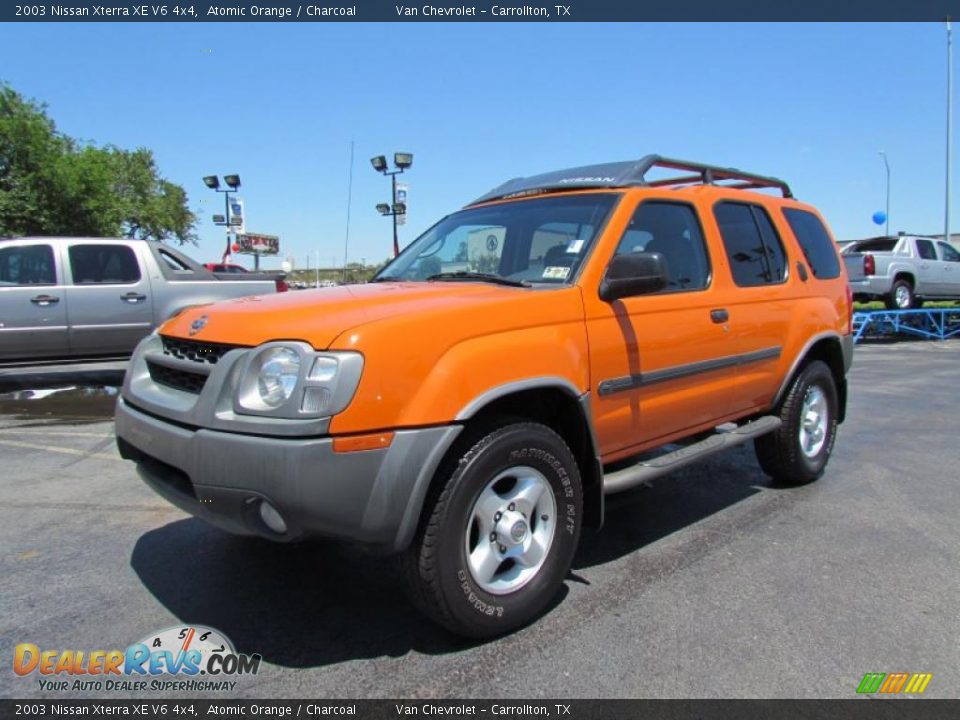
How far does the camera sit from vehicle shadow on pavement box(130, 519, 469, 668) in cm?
268

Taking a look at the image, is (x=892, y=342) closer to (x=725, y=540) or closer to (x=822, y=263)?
(x=822, y=263)

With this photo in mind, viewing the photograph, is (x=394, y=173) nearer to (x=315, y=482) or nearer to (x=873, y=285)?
(x=873, y=285)

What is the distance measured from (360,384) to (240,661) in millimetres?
1195

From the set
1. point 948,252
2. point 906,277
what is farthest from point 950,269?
point 906,277

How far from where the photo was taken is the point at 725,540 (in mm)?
3814

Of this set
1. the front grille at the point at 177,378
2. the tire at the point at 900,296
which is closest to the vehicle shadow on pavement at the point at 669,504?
the front grille at the point at 177,378

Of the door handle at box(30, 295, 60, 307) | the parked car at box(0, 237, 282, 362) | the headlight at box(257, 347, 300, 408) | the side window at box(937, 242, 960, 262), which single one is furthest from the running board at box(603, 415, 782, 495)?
the side window at box(937, 242, 960, 262)

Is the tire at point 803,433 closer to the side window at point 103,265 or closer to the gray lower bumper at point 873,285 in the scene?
the side window at point 103,265

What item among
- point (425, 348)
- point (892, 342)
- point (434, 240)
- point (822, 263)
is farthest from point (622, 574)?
point (892, 342)

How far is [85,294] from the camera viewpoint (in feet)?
27.3

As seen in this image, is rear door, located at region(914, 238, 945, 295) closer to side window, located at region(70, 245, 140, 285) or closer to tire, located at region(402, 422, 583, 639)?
side window, located at region(70, 245, 140, 285)

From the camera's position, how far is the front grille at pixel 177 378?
9.04 ft

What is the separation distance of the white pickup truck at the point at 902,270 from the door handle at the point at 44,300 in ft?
48.3

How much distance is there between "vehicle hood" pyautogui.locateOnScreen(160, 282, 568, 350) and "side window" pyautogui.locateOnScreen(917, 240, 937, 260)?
16620 mm
